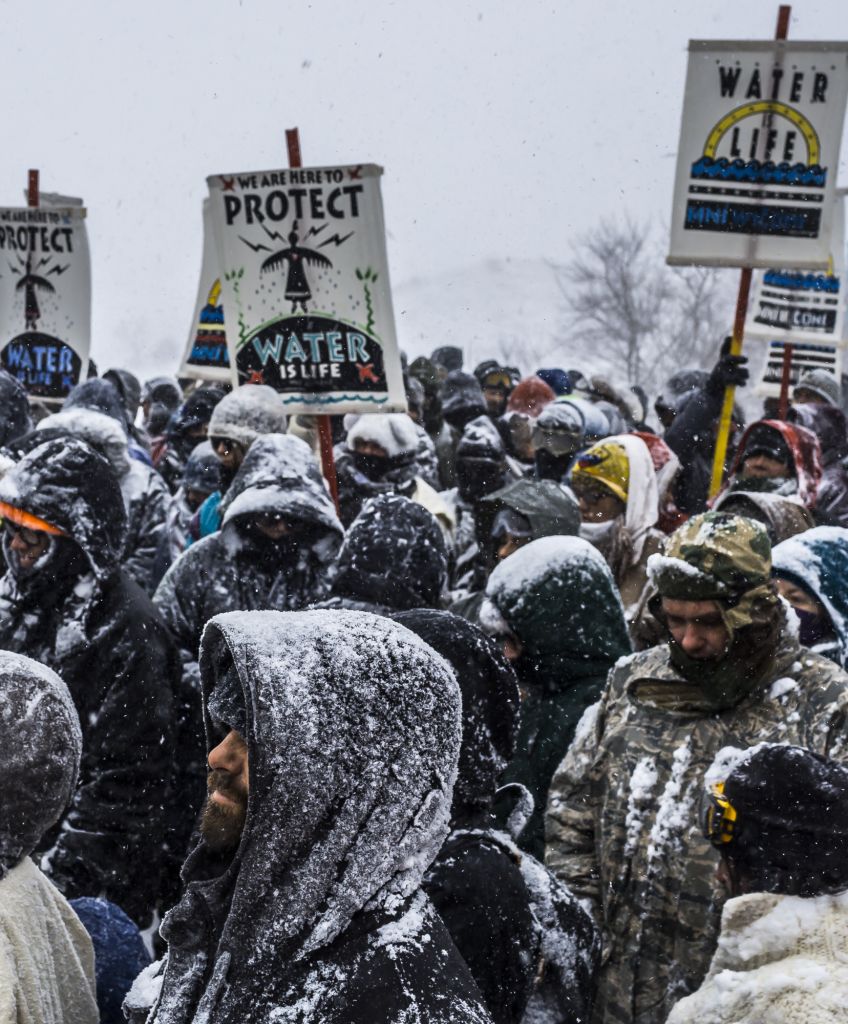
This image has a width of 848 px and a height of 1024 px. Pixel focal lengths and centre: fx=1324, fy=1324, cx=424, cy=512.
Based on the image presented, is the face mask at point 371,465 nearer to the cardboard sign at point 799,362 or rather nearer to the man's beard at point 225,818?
the cardboard sign at point 799,362

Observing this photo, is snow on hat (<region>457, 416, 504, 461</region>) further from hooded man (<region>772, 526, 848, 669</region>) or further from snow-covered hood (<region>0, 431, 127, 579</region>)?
snow-covered hood (<region>0, 431, 127, 579</region>)

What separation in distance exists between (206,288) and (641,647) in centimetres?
453

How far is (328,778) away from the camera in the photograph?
1.79 metres

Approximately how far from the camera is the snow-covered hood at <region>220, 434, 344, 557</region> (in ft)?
15.2

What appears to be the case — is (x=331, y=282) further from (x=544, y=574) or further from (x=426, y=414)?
(x=426, y=414)

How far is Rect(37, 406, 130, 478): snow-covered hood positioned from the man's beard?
14.7 feet

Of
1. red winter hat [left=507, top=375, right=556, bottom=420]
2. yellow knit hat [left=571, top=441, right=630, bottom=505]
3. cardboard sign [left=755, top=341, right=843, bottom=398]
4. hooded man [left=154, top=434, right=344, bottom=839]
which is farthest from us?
red winter hat [left=507, top=375, right=556, bottom=420]

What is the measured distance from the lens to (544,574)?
12.3 feet

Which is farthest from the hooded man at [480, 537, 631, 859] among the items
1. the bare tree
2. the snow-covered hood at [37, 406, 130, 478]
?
the bare tree

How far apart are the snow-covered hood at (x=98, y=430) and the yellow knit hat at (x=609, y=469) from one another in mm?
2241

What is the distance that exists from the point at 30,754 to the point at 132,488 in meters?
4.27

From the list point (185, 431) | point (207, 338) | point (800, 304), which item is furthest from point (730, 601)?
point (800, 304)

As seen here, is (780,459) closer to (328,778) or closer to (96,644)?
(96,644)

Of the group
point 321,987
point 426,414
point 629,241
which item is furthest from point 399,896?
point 629,241
